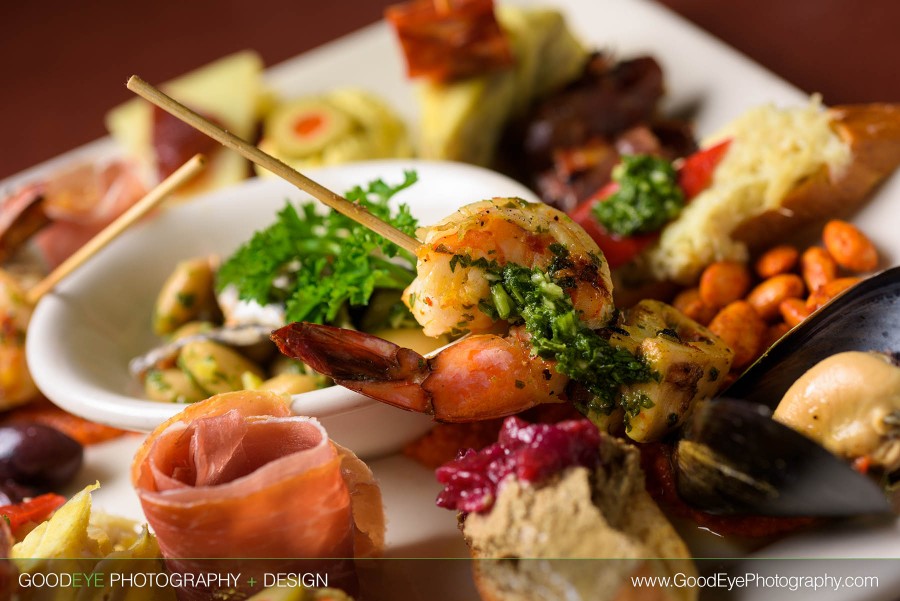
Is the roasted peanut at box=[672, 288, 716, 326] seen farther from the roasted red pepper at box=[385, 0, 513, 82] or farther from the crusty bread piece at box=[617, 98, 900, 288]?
the roasted red pepper at box=[385, 0, 513, 82]

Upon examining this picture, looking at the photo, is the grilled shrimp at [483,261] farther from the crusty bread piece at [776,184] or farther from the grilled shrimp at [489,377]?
the crusty bread piece at [776,184]

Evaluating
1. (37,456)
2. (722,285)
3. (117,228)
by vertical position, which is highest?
(722,285)

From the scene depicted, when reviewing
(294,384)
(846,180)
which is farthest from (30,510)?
(846,180)

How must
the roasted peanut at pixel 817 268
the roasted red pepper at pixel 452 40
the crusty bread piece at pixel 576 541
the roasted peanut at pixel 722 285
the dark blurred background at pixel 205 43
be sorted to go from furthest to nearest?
the dark blurred background at pixel 205 43 < the roasted red pepper at pixel 452 40 < the roasted peanut at pixel 722 285 < the roasted peanut at pixel 817 268 < the crusty bread piece at pixel 576 541

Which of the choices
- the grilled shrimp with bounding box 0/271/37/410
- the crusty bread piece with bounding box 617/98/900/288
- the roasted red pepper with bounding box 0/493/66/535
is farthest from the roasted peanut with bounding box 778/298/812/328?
the grilled shrimp with bounding box 0/271/37/410

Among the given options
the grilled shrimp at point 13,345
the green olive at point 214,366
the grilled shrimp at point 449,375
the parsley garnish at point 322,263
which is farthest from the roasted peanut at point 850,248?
the grilled shrimp at point 13,345

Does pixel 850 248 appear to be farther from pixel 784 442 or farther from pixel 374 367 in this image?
pixel 374 367
